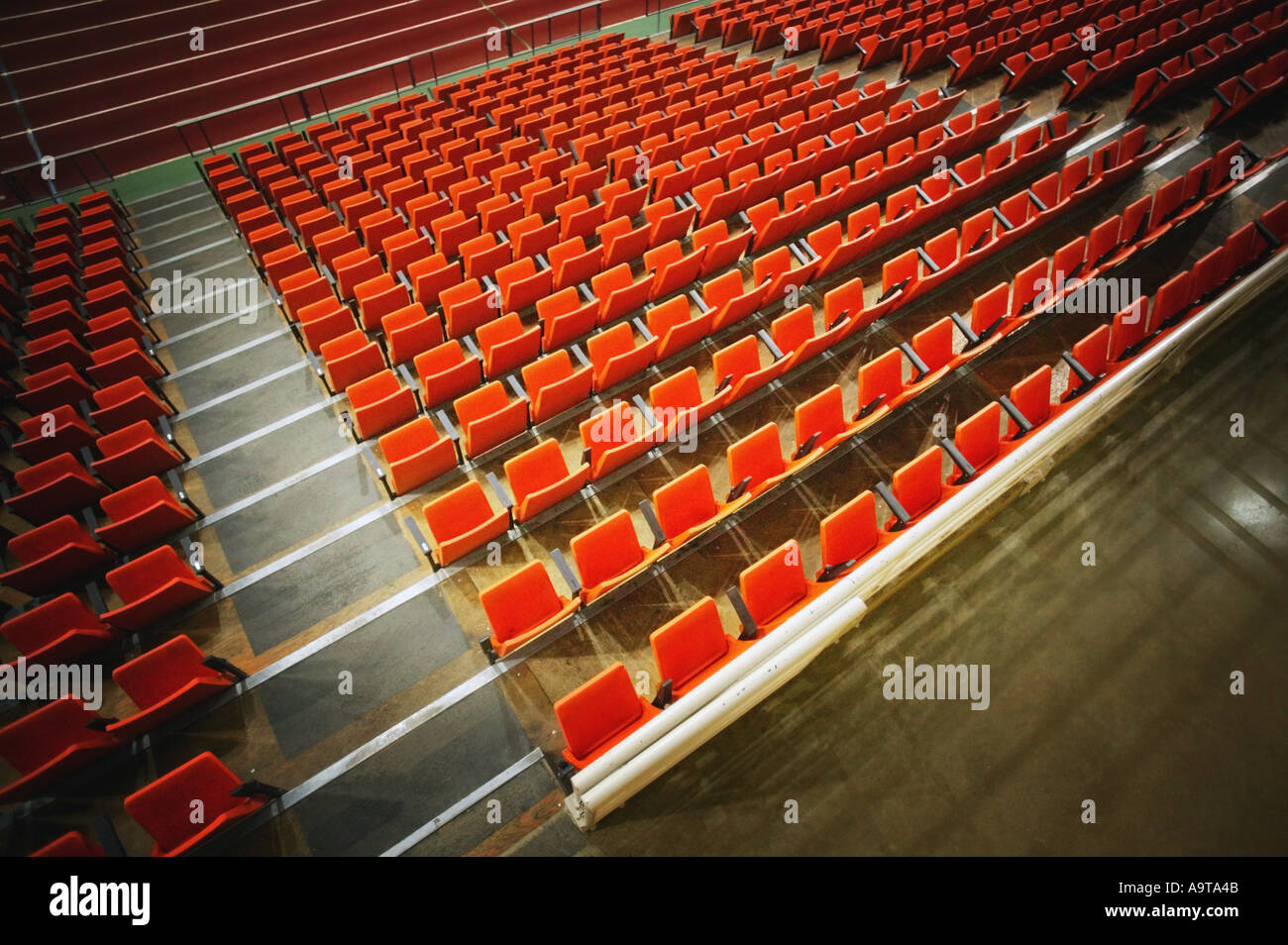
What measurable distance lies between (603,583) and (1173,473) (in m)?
2.42

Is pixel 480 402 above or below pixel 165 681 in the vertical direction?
above

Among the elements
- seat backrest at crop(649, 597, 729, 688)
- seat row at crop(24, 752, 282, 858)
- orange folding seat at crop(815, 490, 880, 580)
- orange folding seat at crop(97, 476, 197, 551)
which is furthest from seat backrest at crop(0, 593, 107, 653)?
orange folding seat at crop(815, 490, 880, 580)

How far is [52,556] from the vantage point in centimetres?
209

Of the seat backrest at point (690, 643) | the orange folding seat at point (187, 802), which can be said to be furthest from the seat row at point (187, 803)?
the seat backrest at point (690, 643)

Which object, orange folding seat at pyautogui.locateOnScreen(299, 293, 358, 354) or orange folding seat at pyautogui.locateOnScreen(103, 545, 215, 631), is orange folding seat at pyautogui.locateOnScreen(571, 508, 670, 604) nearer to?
orange folding seat at pyautogui.locateOnScreen(103, 545, 215, 631)

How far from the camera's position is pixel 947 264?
10.3 ft

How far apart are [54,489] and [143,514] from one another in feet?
1.38

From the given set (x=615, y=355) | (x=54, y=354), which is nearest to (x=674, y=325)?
(x=615, y=355)

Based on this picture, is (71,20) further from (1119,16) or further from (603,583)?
(1119,16)

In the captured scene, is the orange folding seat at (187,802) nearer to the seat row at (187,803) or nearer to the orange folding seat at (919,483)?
the seat row at (187,803)

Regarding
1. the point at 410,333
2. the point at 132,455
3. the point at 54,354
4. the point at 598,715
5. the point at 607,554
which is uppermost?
the point at 54,354

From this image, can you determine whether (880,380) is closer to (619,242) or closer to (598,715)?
(619,242)

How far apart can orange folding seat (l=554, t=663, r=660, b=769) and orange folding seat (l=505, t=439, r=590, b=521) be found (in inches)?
28.3

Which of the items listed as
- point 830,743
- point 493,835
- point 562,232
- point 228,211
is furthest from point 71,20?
point 830,743
